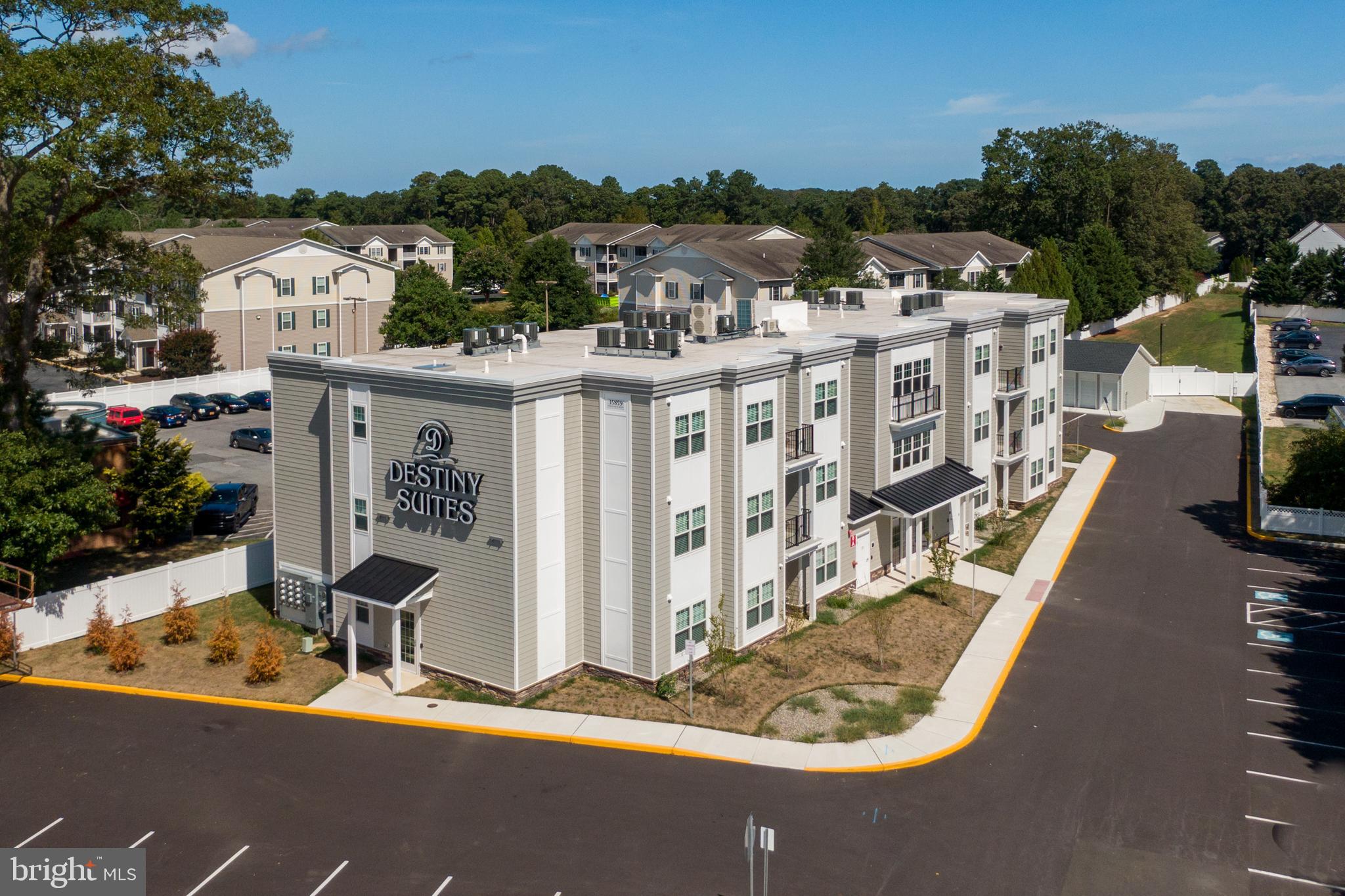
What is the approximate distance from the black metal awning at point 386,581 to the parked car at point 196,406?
3898 centimetres

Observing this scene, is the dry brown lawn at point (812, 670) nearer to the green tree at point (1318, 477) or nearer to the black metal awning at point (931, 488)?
the black metal awning at point (931, 488)

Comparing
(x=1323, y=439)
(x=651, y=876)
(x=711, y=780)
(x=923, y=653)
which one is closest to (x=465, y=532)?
A: (x=711, y=780)

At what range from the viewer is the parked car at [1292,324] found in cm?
9244

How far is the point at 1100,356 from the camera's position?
7325 centimetres

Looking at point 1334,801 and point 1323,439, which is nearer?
point 1334,801

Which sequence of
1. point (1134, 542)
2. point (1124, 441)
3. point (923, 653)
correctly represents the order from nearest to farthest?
point (923, 653)
point (1134, 542)
point (1124, 441)

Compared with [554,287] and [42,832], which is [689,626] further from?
[554,287]

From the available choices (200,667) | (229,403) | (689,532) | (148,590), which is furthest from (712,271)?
(200,667)

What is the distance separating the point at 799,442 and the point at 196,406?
44086 millimetres

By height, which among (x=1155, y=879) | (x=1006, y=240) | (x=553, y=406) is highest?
(x=1006, y=240)

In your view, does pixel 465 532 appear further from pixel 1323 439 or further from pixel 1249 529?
pixel 1323 439

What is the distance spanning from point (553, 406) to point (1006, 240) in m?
103

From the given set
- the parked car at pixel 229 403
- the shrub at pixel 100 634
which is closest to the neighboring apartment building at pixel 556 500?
the shrub at pixel 100 634

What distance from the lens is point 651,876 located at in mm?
22156
